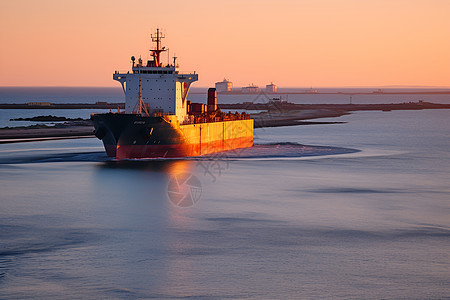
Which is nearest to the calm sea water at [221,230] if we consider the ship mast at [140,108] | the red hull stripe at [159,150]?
the red hull stripe at [159,150]

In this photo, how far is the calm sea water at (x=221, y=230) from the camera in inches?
720

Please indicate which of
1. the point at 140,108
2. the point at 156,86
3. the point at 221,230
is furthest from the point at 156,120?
the point at 221,230

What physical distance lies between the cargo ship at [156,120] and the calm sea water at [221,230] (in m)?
1.94

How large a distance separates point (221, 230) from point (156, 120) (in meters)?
22.7

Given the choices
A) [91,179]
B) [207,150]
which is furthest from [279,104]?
[91,179]

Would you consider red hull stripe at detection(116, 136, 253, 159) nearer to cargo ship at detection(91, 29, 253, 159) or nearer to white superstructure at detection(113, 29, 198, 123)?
cargo ship at detection(91, 29, 253, 159)

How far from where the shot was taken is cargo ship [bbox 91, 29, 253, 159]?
46.7 meters

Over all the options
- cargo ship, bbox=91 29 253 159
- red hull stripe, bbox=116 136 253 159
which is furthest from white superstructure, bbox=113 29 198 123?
red hull stripe, bbox=116 136 253 159

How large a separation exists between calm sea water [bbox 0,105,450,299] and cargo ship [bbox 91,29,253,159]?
6.37 ft

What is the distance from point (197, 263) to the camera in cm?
2052

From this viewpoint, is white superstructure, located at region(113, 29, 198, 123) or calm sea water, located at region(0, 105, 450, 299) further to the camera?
white superstructure, located at region(113, 29, 198, 123)

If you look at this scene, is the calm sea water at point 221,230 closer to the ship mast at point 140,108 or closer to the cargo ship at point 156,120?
the cargo ship at point 156,120

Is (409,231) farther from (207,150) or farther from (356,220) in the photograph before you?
(207,150)

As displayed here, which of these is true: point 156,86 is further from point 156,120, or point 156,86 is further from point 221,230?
point 221,230
